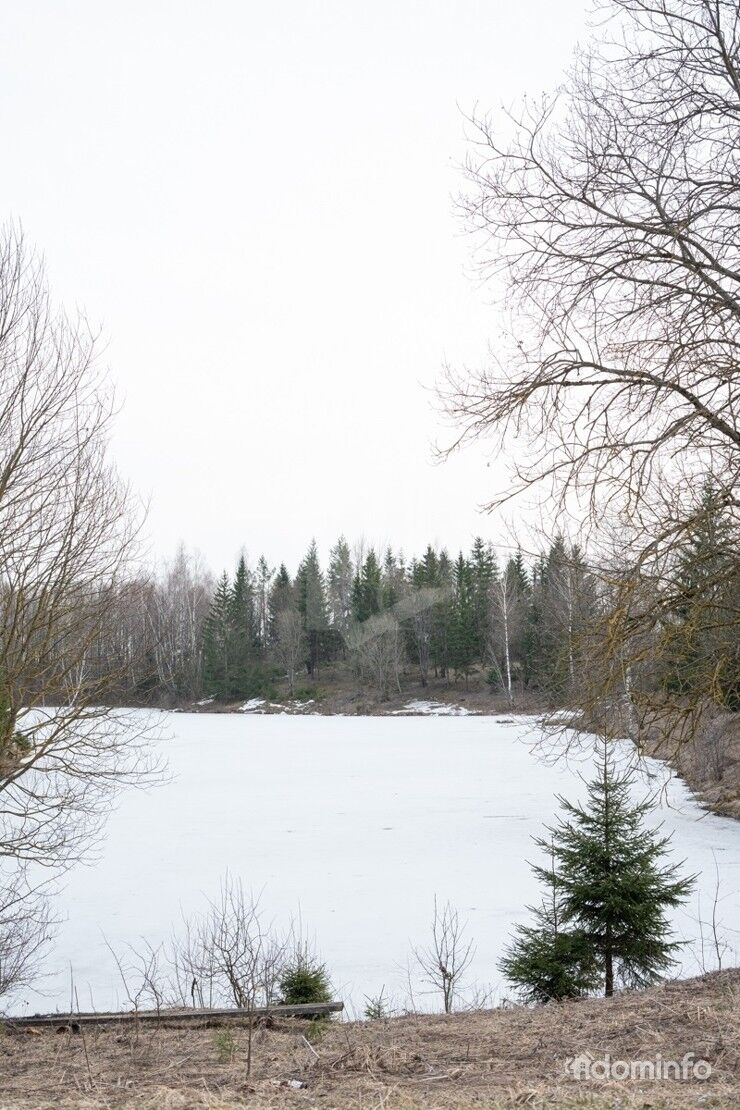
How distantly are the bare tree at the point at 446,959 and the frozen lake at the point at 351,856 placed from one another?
0.65ft

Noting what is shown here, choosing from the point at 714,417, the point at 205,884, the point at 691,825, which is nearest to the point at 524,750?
the point at 691,825

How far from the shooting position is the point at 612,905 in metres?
8.12

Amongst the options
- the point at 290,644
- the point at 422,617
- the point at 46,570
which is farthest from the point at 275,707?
the point at 46,570

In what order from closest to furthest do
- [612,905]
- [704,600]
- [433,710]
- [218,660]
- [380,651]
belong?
[704,600], [612,905], [433,710], [380,651], [218,660]

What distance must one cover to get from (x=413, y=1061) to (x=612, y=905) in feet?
13.7

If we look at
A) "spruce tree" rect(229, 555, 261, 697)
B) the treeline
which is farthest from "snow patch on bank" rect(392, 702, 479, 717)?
"spruce tree" rect(229, 555, 261, 697)

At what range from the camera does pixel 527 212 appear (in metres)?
6.05

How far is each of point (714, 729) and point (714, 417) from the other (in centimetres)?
1554

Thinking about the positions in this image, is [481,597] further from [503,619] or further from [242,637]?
[242,637]

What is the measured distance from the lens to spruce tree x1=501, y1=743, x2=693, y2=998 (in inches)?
320

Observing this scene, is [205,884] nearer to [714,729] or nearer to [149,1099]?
[149,1099]

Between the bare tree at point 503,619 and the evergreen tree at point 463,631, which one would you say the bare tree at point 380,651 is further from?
the bare tree at point 503,619

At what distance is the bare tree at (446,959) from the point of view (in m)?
8.10

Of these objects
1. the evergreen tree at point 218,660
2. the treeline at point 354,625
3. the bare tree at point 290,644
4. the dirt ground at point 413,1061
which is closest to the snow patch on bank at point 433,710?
the treeline at point 354,625
